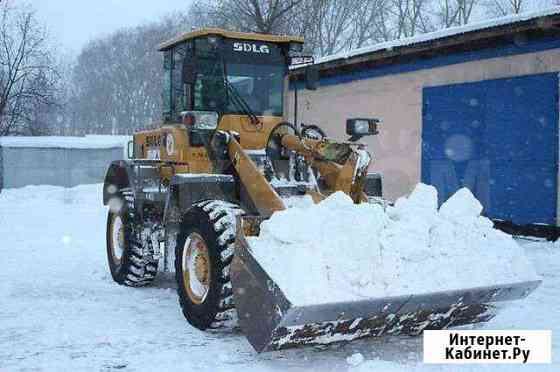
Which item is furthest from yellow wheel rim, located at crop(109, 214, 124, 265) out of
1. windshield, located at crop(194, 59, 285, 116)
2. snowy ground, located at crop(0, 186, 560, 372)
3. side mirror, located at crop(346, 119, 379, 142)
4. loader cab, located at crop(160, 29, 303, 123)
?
side mirror, located at crop(346, 119, 379, 142)

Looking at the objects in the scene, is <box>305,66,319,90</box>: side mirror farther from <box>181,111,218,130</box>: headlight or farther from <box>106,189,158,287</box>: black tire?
<box>106,189,158,287</box>: black tire

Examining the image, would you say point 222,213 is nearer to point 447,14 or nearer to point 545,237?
point 545,237

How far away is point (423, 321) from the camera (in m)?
5.36

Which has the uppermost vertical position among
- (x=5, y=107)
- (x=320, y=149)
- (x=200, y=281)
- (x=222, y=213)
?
(x=5, y=107)

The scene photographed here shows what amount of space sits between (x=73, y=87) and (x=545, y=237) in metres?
74.5

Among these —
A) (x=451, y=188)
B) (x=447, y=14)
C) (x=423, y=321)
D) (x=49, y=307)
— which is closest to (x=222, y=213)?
(x=423, y=321)

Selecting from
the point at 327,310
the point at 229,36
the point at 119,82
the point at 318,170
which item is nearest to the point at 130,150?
the point at 229,36

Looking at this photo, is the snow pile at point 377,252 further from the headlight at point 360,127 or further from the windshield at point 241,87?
the windshield at point 241,87

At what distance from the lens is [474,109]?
13039 mm

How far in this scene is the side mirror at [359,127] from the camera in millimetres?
6535

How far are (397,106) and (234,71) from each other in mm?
8288

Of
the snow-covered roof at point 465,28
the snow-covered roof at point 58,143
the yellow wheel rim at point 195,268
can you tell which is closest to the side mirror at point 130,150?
the yellow wheel rim at point 195,268

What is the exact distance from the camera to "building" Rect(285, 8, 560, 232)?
1174 cm

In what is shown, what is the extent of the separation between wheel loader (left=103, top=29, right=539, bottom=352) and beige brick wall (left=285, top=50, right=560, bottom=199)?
17.4ft
